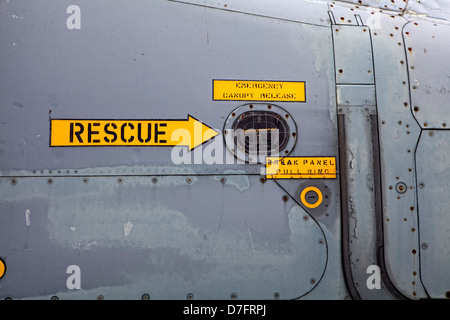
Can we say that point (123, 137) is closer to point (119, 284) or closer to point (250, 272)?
point (119, 284)

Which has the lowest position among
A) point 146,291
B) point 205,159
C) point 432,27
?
point 146,291

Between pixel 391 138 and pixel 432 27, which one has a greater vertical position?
pixel 432 27

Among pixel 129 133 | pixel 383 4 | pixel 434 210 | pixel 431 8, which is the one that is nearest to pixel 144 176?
pixel 129 133

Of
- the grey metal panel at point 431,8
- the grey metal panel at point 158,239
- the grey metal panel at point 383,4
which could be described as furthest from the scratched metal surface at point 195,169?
the grey metal panel at point 431,8

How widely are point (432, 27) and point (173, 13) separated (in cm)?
158

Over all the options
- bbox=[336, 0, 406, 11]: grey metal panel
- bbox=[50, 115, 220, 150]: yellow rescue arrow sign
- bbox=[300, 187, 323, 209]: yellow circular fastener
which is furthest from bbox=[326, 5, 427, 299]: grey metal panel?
bbox=[50, 115, 220, 150]: yellow rescue arrow sign

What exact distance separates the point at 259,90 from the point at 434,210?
1147 mm

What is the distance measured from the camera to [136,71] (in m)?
2.46

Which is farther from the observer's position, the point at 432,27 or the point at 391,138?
the point at 432,27

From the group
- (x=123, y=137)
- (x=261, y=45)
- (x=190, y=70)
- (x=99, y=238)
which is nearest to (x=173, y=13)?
(x=190, y=70)

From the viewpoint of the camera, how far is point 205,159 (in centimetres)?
241

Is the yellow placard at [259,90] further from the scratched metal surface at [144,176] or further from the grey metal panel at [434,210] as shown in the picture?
the grey metal panel at [434,210]

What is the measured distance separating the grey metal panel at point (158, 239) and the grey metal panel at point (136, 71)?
0.11m

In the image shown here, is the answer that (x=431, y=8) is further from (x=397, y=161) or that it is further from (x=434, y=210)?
(x=434, y=210)
